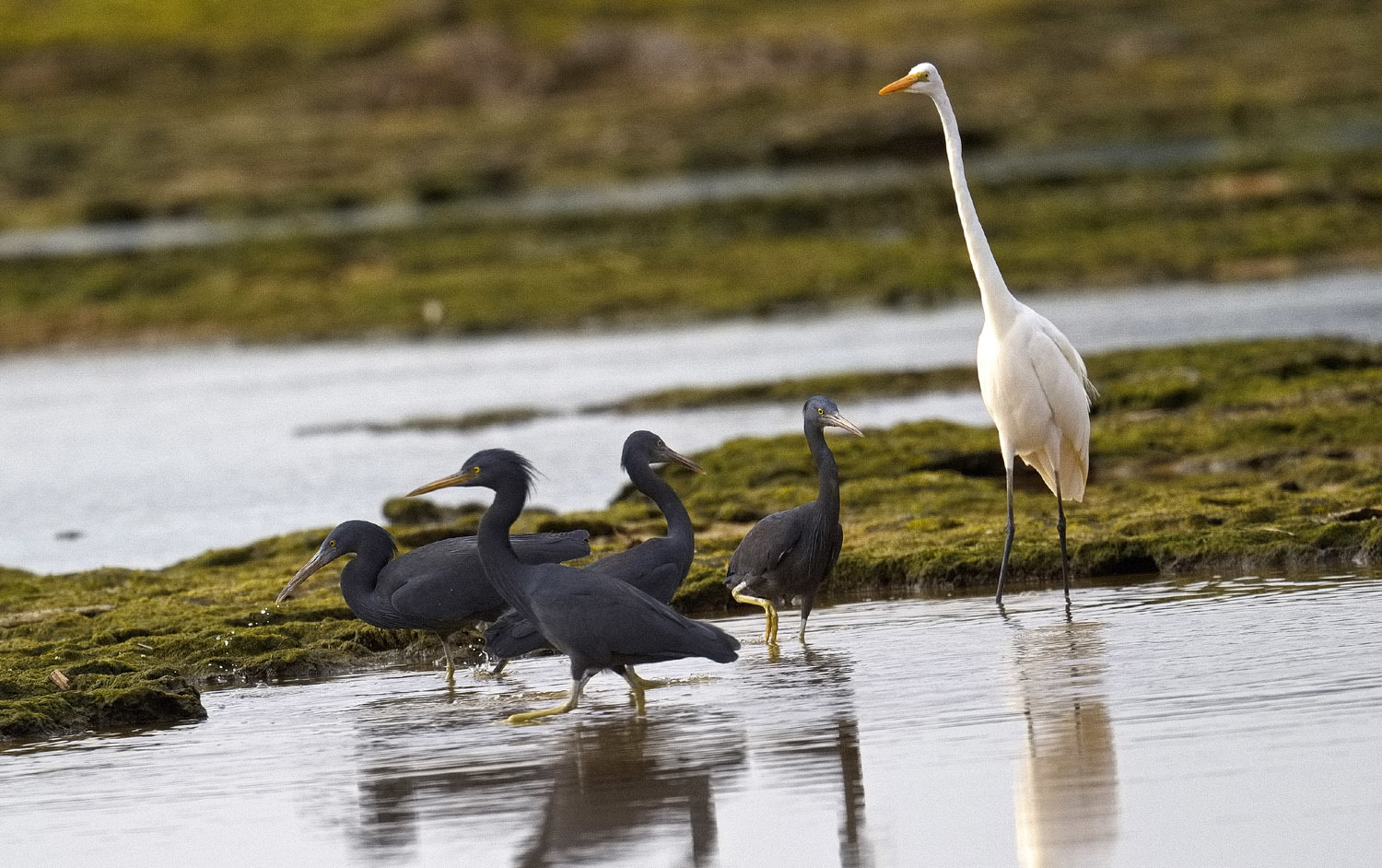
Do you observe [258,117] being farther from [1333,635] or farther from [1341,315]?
[1333,635]

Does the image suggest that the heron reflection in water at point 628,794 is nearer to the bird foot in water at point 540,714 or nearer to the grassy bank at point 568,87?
the bird foot in water at point 540,714

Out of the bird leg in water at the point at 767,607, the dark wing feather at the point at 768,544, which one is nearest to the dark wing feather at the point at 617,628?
the dark wing feather at the point at 768,544

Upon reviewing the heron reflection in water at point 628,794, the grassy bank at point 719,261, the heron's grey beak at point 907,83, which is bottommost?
the heron reflection in water at point 628,794

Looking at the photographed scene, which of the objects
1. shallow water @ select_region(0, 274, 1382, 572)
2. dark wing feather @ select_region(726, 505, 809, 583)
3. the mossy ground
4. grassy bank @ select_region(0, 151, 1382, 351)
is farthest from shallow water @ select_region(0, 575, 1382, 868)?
grassy bank @ select_region(0, 151, 1382, 351)

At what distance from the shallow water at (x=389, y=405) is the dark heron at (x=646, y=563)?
796 centimetres

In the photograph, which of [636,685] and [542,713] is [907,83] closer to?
[636,685]

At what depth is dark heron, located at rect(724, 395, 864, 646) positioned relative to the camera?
39.7 feet

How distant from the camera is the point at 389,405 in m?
32.1

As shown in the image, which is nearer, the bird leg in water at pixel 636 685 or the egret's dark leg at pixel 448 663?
the bird leg in water at pixel 636 685

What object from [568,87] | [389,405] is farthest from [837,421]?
[568,87]

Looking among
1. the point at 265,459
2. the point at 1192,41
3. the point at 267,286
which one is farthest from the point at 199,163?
the point at 265,459

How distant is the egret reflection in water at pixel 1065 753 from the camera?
24.0ft

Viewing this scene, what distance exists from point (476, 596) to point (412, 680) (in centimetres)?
110

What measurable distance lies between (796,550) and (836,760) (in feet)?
10.7
